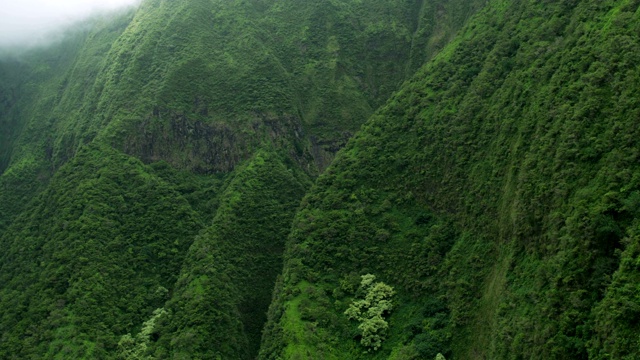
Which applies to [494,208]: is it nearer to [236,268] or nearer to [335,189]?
[335,189]

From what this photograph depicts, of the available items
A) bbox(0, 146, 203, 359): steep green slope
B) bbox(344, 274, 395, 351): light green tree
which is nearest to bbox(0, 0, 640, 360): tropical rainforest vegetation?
bbox(344, 274, 395, 351): light green tree

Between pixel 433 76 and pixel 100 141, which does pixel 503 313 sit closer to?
pixel 433 76

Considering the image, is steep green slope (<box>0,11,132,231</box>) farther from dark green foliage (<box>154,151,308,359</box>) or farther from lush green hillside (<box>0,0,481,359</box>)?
dark green foliage (<box>154,151,308,359</box>)

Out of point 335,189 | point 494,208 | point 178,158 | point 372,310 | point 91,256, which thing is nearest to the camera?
point 494,208

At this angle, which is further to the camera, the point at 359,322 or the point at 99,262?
the point at 99,262

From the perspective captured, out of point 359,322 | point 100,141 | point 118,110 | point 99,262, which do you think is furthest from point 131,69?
point 359,322

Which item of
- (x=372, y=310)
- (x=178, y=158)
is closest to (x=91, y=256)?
(x=178, y=158)
